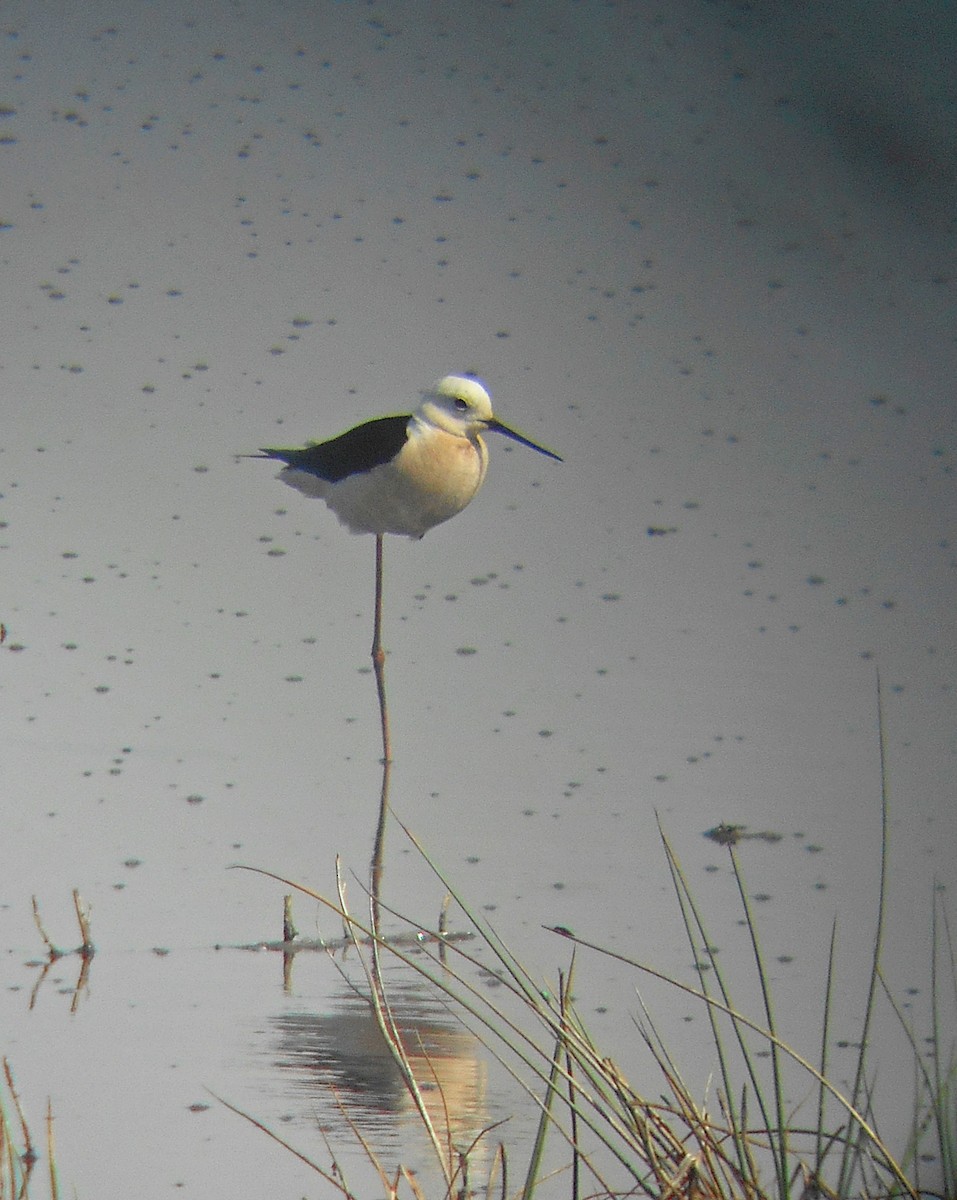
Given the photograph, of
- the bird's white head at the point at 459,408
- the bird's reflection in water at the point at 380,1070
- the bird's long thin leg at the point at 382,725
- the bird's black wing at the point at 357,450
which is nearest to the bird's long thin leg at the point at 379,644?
the bird's long thin leg at the point at 382,725

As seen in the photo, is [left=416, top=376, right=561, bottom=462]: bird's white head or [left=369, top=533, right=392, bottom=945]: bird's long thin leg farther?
[left=416, top=376, right=561, bottom=462]: bird's white head

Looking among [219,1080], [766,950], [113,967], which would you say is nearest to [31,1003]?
[113,967]

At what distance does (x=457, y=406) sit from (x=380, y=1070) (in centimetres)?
156

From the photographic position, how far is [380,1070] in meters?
1.62

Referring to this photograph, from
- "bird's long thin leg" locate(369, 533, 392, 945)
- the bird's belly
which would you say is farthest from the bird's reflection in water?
the bird's belly

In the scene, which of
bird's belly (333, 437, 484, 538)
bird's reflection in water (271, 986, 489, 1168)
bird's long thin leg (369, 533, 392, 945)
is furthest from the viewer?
bird's belly (333, 437, 484, 538)

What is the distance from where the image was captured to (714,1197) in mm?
958

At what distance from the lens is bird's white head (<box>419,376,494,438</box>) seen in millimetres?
2904

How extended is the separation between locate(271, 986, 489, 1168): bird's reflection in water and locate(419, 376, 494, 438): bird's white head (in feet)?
4.30

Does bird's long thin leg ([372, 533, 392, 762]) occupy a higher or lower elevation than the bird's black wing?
lower

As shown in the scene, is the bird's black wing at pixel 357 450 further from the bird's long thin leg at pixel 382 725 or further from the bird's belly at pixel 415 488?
the bird's long thin leg at pixel 382 725

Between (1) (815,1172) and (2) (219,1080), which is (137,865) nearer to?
(2) (219,1080)

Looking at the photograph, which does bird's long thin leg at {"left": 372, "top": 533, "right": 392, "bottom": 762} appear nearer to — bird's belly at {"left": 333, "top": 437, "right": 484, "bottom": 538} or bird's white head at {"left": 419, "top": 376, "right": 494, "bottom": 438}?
bird's belly at {"left": 333, "top": 437, "right": 484, "bottom": 538}

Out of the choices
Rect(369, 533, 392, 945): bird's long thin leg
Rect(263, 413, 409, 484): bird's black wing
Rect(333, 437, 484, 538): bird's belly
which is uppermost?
Rect(263, 413, 409, 484): bird's black wing
